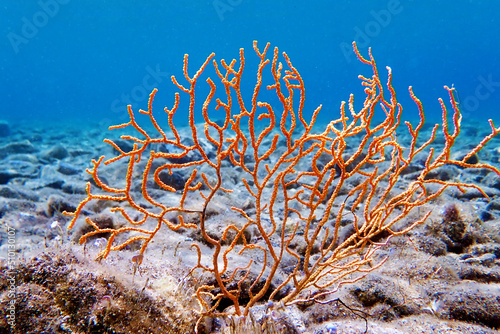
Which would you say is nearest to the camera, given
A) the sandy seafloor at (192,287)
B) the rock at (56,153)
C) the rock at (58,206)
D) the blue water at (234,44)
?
the sandy seafloor at (192,287)

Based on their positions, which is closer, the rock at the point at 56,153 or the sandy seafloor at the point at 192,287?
the sandy seafloor at the point at 192,287

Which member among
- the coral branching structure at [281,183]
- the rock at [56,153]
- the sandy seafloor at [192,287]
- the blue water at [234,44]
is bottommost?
the sandy seafloor at [192,287]

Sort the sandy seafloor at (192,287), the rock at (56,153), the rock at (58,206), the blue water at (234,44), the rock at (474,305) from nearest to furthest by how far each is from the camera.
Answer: the sandy seafloor at (192,287), the rock at (474,305), the rock at (58,206), the rock at (56,153), the blue water at (234,44)

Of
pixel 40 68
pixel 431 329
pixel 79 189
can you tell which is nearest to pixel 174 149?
pixel 79 189

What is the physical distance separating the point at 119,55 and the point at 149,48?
52.8 feet

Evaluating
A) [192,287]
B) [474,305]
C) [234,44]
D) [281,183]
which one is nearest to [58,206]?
[192,287]

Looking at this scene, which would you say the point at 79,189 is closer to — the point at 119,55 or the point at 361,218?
the point at 361,218

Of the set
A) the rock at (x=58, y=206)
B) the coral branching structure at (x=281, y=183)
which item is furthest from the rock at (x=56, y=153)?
the coral branching structure at (x=281, y=183)

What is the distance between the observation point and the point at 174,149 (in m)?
9.73

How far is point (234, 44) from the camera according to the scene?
114188mm

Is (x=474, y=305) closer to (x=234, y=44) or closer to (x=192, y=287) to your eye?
(x=192, y=287)

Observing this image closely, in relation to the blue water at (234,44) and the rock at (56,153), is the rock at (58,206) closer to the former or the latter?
the rock at (56,153)

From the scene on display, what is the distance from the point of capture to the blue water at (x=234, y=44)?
79.8 metres

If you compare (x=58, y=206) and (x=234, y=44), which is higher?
(x=234, y=44)
